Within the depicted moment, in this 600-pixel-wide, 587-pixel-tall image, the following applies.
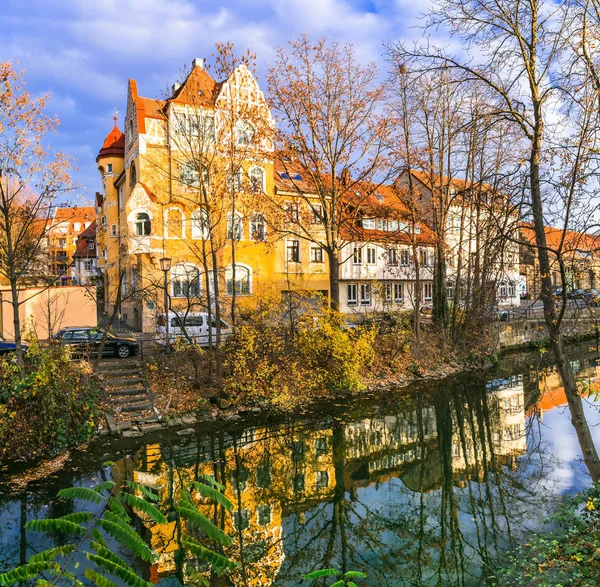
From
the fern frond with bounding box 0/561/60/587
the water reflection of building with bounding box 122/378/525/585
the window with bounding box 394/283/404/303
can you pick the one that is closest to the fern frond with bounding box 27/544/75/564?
the fern frond with bounding box 0/561/60/587

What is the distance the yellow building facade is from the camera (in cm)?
2153

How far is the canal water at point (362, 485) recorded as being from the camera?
374 inches

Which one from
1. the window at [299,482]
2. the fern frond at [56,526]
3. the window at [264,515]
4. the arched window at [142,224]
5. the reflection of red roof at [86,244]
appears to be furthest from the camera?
the reflection of red roof at [86,244]

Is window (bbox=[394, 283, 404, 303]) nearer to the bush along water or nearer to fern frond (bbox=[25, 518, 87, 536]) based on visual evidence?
the bush along water

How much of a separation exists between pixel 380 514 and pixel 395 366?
1497 cm

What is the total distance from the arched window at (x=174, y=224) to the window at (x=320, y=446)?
19703mm

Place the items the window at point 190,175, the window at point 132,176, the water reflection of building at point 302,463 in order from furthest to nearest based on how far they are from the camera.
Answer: the window at point 132,176 < the window at point 190,175 < the water reflection of building at point 302,463

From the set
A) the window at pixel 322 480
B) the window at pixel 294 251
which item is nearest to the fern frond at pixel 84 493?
the window at pixel 322 480

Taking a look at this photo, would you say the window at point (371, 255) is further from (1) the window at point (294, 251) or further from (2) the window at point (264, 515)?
(2) the window at point (264, 515)

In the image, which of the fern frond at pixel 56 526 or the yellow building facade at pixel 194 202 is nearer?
the fern frond at pixel 56 526

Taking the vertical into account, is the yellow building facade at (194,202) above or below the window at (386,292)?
above

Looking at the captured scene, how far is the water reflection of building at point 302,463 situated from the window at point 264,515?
0.02 m

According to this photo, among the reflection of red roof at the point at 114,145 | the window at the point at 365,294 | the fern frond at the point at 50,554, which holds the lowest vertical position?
the fern frond at the point at 50,554

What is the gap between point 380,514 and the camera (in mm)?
11352
